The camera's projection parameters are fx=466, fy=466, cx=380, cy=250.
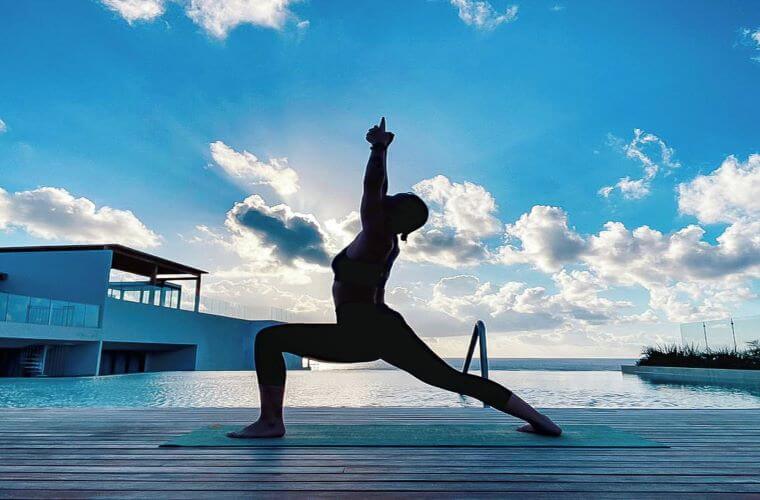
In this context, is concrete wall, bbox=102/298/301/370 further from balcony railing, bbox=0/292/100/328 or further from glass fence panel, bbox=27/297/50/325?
glass fence panel, bbox=27/297/50/325

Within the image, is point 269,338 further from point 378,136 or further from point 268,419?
point 378,136

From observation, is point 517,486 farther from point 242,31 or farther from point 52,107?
point 52,107

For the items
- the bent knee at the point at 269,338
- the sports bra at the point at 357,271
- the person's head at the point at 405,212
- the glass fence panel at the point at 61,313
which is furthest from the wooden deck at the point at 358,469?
the glass fence panel at the point at 61,313

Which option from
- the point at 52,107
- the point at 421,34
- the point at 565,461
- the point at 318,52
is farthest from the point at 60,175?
the point at 565,461

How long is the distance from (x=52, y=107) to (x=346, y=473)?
1168 centimetres

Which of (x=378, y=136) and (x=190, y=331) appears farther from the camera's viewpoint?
(x=190, y=331)

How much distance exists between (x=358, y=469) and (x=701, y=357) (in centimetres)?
1620

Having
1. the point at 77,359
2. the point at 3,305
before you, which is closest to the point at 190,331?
the point at 77,359

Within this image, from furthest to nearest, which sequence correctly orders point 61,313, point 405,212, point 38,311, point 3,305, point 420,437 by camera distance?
1. point 61,313
2. point 38,311
3. point 3,305
4. point 420,437
5. point 405,212

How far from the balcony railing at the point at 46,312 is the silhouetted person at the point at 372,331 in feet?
45.4

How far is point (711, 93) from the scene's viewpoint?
9.52 metres

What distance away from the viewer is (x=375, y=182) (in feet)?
7.61

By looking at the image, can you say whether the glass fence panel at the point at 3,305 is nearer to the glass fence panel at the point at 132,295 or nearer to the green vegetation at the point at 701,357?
the glass fence panel at the point at 132,295

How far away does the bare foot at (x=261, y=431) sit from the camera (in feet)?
8.19
